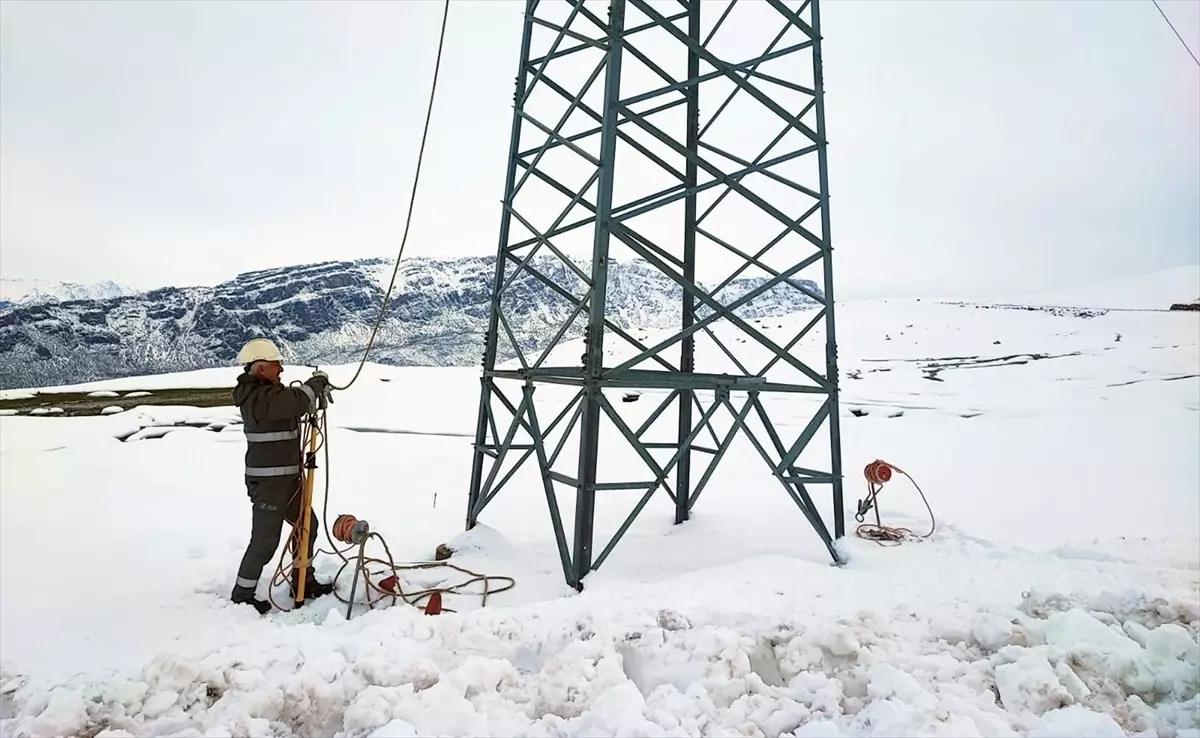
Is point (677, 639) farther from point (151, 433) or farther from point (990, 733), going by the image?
point (151, 433)

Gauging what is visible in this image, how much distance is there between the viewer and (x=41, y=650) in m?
3.88

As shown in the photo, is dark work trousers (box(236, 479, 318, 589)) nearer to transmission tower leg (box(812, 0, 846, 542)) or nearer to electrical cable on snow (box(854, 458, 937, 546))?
transmission tower leg (box(812, 0, 846, 542))

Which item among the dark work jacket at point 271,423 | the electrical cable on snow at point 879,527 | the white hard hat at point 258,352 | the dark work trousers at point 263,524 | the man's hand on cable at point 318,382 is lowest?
the electrical cable on snow at point 879,527

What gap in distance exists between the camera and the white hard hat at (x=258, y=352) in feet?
15.9

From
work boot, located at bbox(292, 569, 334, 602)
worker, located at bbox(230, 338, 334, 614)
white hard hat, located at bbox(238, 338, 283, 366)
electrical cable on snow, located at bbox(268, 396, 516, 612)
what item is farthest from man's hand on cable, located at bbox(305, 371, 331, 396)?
work boot, located at bbox(292, 569, 334, 602)

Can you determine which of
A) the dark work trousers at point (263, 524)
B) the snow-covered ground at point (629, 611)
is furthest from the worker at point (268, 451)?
the snow-covered ground at point (629, 611)

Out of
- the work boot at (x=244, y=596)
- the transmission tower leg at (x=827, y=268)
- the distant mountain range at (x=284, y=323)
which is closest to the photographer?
the work boot at (x=244, y=596)

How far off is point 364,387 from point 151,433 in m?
5.29

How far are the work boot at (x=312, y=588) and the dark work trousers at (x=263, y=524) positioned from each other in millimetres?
247

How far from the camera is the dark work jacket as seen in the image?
4750mm

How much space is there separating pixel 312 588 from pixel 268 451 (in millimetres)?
1030

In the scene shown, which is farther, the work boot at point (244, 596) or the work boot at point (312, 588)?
the work boot at point (312, 588)

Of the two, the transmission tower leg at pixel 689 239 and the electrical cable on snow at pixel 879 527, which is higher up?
the transmission tower leg at pixel 689 239

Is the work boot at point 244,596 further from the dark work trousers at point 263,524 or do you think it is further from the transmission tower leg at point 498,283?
the transmission tower leg at point 498,283
